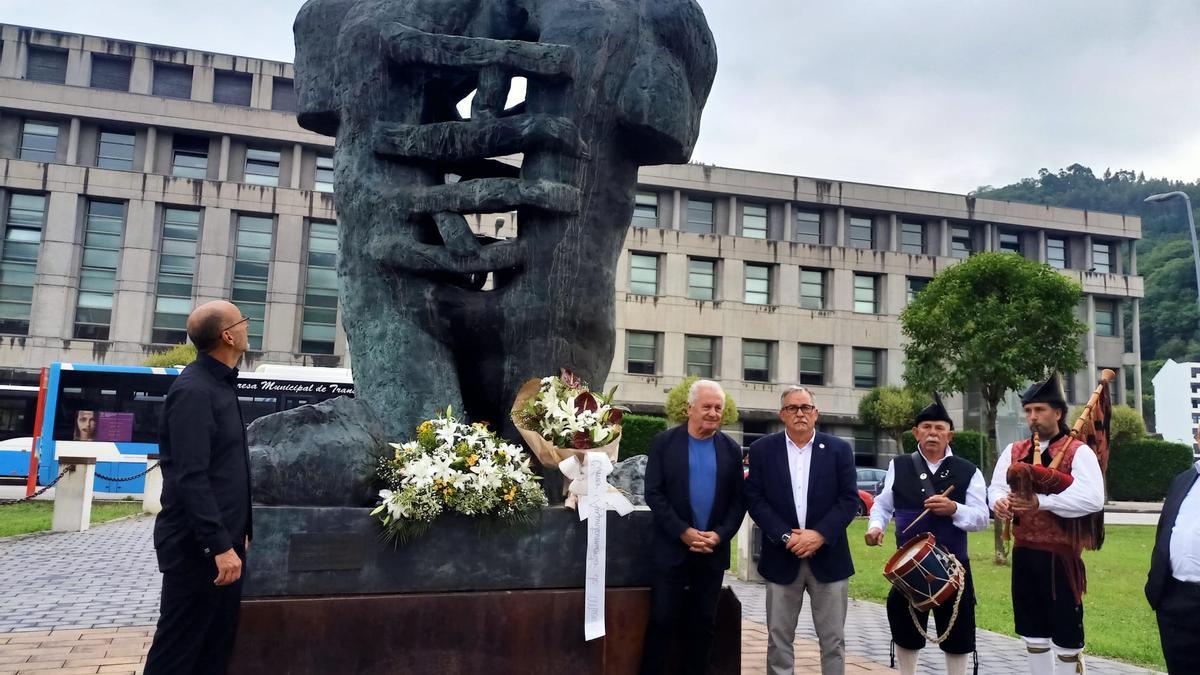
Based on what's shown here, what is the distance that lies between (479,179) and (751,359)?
110ft

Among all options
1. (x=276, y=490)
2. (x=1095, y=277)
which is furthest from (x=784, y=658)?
(x=1095, y=277)

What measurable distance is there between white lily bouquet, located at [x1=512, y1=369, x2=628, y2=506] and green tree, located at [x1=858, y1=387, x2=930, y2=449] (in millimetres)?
29986

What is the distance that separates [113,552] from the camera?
38.2 feet

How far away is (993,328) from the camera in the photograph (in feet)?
60.4

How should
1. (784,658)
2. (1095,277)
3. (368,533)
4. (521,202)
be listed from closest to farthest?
(368,533) → (784,658) → (521,202) → (1095,277)

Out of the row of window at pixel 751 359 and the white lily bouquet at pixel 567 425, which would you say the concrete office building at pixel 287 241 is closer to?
the row of window at pixel 751 359

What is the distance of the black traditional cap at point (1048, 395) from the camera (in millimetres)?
4875

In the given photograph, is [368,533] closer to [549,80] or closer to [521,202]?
[521,202]

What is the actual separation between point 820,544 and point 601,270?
211cm

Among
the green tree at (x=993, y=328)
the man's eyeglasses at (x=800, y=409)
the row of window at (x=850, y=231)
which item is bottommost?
the man's eyeglasses at (x=800, y=409)

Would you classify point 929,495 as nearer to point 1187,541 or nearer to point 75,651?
point 1187,541

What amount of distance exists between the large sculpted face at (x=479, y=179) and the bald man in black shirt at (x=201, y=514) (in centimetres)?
161

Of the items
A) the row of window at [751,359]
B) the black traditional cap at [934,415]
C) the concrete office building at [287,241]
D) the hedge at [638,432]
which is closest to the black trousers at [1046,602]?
the black traditional cap at [934,415]

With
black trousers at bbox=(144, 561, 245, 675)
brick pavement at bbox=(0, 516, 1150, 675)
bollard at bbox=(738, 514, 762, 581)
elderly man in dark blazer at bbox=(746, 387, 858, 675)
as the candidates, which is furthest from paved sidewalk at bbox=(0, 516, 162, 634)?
bollard at bbox=(738, 514, 762, 581)
